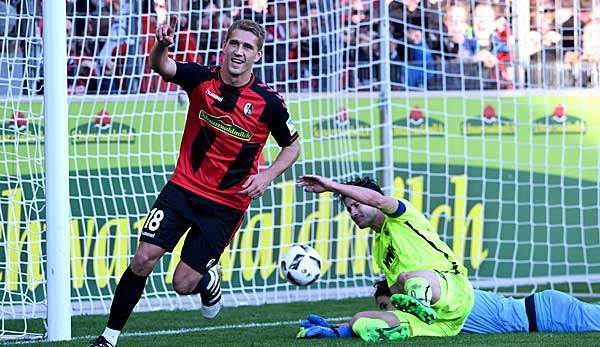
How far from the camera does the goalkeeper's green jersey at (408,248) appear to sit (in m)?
7.46

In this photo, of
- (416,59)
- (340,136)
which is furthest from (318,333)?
(416,59)

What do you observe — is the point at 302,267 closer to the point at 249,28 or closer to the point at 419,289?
the point at 419,289

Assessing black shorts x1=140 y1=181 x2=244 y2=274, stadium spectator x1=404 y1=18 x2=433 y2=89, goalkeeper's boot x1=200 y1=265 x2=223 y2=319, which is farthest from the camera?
stadium spectator x1=404 y1=18 x2=433 y2=89

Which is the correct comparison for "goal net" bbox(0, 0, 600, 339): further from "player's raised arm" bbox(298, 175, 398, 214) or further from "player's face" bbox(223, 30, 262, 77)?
"player's raised arm" bbox(298, 175, 398, 214)

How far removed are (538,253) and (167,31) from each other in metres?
7.39

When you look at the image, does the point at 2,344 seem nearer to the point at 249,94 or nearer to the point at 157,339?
the point at 157,339

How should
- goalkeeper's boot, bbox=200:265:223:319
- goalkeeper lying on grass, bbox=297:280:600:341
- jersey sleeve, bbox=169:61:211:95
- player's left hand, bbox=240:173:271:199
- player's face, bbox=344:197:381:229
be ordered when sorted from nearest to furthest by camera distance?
player's left hand, bbox=240:173:271:199, jersey sleeve, bbox=169:61:211:95, player's face, bbox=344:197:381:229, goalkeeper lying on grass, bbox=297:280:600:341, goalkeeper's boot, bbox=200:265:223:319

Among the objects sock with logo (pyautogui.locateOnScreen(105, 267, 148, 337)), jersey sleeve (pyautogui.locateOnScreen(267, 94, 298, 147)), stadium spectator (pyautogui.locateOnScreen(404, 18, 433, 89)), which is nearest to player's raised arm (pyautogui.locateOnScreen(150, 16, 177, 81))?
jersey sleeve (pyautogui.locateOnScreen(267, 94, 298, 147))

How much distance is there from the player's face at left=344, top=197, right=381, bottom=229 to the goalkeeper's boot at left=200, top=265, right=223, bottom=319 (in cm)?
101

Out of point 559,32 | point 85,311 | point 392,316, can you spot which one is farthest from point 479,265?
point 392,316

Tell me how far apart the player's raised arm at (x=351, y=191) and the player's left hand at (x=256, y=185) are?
0.93 ft

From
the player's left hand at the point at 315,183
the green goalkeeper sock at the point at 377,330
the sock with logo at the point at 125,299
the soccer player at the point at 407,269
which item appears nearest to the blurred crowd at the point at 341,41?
the sock with logo at the point at 125,299

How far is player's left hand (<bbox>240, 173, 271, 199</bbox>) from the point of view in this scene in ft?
22.1

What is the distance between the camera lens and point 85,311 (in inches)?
412
